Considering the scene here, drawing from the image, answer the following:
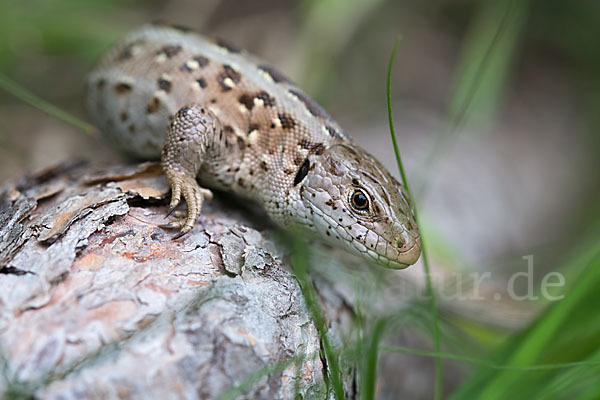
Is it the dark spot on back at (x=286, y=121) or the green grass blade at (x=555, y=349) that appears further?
the dark spot on back at (x=286, y=121)

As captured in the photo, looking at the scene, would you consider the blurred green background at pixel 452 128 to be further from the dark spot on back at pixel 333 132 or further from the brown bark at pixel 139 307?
the brown bark at pixel 139 307

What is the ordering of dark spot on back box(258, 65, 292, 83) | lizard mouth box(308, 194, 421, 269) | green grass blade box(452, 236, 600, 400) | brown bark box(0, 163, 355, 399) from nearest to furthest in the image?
brown bark box(0, 163, 355, 399) < green grass blade box(452, 236, 600, 400) < lizard mouth box(308, 194, 421, 269) < dark spot on back box(258, 65, 292, 83)

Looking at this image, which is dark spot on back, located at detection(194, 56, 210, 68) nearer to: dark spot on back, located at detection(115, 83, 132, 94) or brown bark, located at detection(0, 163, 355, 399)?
dark spot on back, located at detection(115, 83, 132, 94)

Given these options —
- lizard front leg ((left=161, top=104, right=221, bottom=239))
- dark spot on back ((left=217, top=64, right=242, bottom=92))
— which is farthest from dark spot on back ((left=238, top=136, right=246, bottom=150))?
dark spot on back ((left=217, top=64, right=242, bottom=92))

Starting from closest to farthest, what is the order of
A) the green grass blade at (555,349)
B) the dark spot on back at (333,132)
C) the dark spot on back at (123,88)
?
the green grass blade at (555,349), the dark spot on back at (333,132), the dark spot on back at (123,88)

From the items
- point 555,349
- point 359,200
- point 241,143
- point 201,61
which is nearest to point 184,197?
point 241,143

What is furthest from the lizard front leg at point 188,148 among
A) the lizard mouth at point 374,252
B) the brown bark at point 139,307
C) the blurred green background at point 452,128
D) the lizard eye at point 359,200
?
the blurred green background at point 452,128

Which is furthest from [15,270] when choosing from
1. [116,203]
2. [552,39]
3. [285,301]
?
[552,39]

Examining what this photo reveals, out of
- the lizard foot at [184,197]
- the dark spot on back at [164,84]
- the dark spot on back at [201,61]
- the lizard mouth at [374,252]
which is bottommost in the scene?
the lizard foot at [184,197]

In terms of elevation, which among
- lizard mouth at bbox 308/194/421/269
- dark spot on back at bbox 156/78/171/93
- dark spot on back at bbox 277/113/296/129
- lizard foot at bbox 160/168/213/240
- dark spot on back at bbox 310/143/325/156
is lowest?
lizard foot at bbox 160/168/213/240
